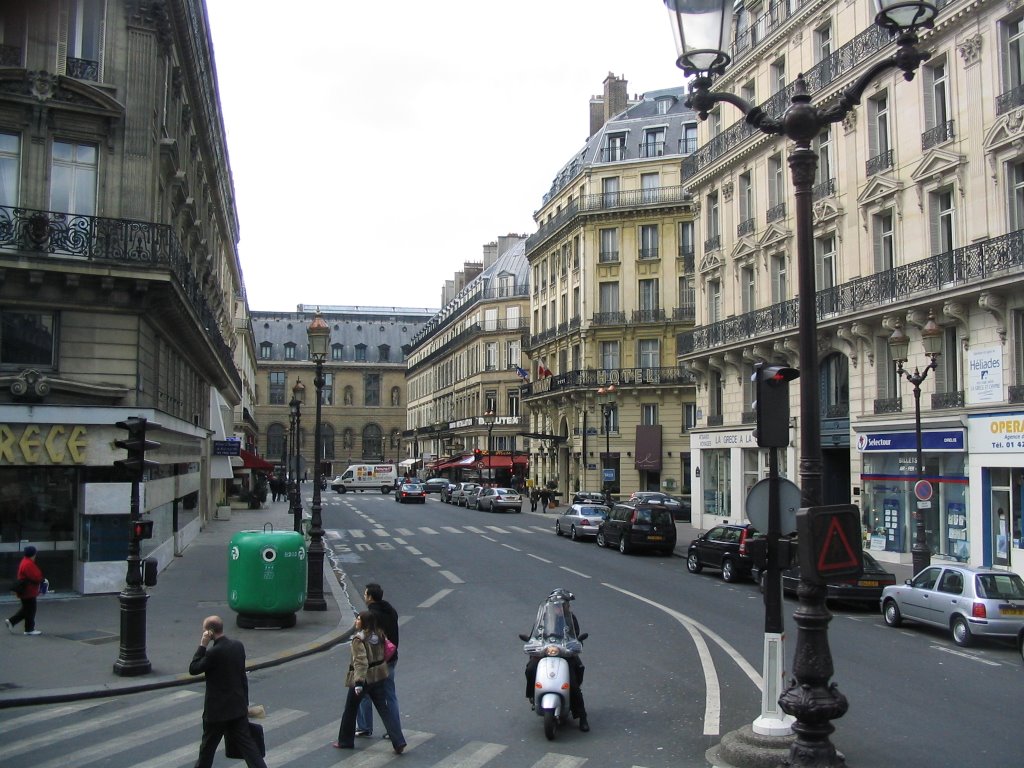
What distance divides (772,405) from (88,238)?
1620 cm

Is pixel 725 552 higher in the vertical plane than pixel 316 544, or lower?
lower

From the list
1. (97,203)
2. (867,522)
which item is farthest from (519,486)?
(97,203)

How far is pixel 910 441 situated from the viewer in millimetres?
28297

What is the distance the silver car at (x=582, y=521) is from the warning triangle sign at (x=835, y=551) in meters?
29.0

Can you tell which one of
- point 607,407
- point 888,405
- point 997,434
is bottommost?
point 997,434

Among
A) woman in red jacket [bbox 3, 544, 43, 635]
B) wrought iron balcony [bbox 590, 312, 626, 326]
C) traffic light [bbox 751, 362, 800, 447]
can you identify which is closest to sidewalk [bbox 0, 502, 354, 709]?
woman in red jacket [bbox 3, 544, 43, 635]

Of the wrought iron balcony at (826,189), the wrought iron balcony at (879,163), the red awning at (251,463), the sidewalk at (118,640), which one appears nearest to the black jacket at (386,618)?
the sidewalk at (118,640)

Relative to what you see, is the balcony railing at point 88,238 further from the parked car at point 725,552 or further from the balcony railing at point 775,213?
the balcony railing at point 775,213

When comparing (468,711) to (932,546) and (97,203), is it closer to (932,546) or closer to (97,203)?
(97,203)

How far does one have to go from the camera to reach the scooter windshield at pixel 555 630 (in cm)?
1073

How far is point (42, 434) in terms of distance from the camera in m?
19.7

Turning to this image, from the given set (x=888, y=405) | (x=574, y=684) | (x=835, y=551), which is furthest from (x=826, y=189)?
(x=835, y=551)

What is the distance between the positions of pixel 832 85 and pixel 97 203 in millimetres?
23569

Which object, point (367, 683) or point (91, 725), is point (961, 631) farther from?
point (91, 725)
